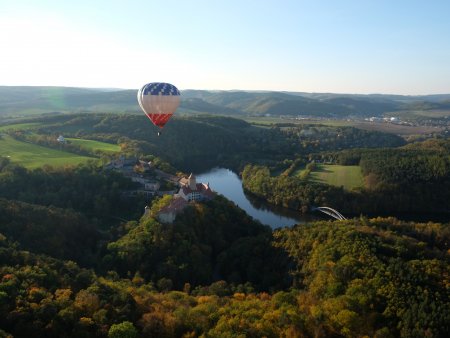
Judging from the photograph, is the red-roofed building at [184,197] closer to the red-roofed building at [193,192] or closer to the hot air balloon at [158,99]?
the red-roofed building at [193,192]

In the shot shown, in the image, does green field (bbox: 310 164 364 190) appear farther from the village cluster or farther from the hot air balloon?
the hot air balloon

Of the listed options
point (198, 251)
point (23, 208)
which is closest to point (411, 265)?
point (198, 251)

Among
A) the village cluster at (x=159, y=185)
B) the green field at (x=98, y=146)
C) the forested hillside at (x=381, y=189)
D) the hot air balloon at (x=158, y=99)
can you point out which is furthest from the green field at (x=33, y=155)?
the forested hillside at (x=381, y=189)

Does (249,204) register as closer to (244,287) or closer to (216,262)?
(216,262)

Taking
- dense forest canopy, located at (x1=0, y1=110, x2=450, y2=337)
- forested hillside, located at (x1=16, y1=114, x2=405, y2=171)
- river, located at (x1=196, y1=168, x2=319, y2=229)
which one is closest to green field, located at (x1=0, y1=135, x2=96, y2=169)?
dense forest canopy, located at (x1=0, y1=110, x2=450, y2=337)

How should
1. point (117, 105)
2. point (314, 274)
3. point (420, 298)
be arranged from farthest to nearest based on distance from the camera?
point (117, 105) < point (314, 274) < point (420, 298)

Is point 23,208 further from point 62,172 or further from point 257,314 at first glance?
point 257,314
